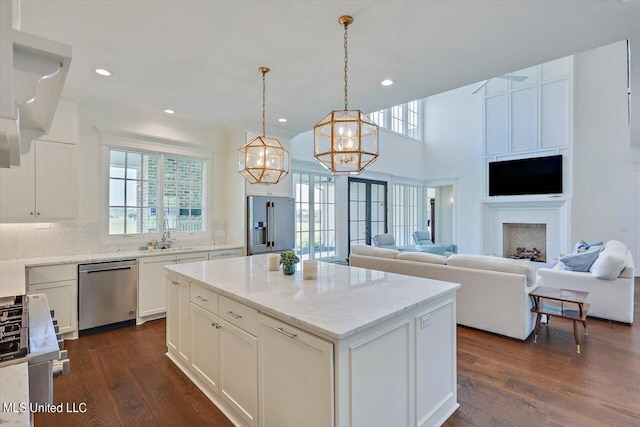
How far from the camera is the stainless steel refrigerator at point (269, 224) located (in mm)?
4957

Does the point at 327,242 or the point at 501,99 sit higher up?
the point at 501,99

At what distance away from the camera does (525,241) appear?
776 cm

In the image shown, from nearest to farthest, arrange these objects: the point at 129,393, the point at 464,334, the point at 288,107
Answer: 1. the point at 129,393
2. the point at 464,334
3. the point at 288,107

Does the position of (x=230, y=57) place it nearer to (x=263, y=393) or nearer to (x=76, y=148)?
(x=76, y=148)

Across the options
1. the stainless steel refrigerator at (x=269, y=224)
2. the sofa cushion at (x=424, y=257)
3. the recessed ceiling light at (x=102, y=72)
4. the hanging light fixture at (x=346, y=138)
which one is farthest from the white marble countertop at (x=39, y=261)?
the sofa cushion at (x=424, y=257)

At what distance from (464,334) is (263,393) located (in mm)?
2717

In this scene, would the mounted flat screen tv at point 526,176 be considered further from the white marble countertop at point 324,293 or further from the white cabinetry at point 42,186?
the white cabinetry at point 42,186

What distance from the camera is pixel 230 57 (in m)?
2.92

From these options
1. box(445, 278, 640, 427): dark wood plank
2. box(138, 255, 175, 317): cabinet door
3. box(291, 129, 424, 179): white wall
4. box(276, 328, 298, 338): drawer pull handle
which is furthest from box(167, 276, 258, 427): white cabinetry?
box(291, 129, 424, 179): white wall

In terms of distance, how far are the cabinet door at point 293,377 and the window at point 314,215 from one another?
4.49m

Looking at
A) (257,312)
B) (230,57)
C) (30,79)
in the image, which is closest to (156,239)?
(230,57)

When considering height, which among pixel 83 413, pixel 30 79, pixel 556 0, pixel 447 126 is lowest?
pixel 83 413

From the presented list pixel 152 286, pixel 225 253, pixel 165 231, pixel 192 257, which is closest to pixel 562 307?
pixel 225 253

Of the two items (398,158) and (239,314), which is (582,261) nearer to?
(239,314)
